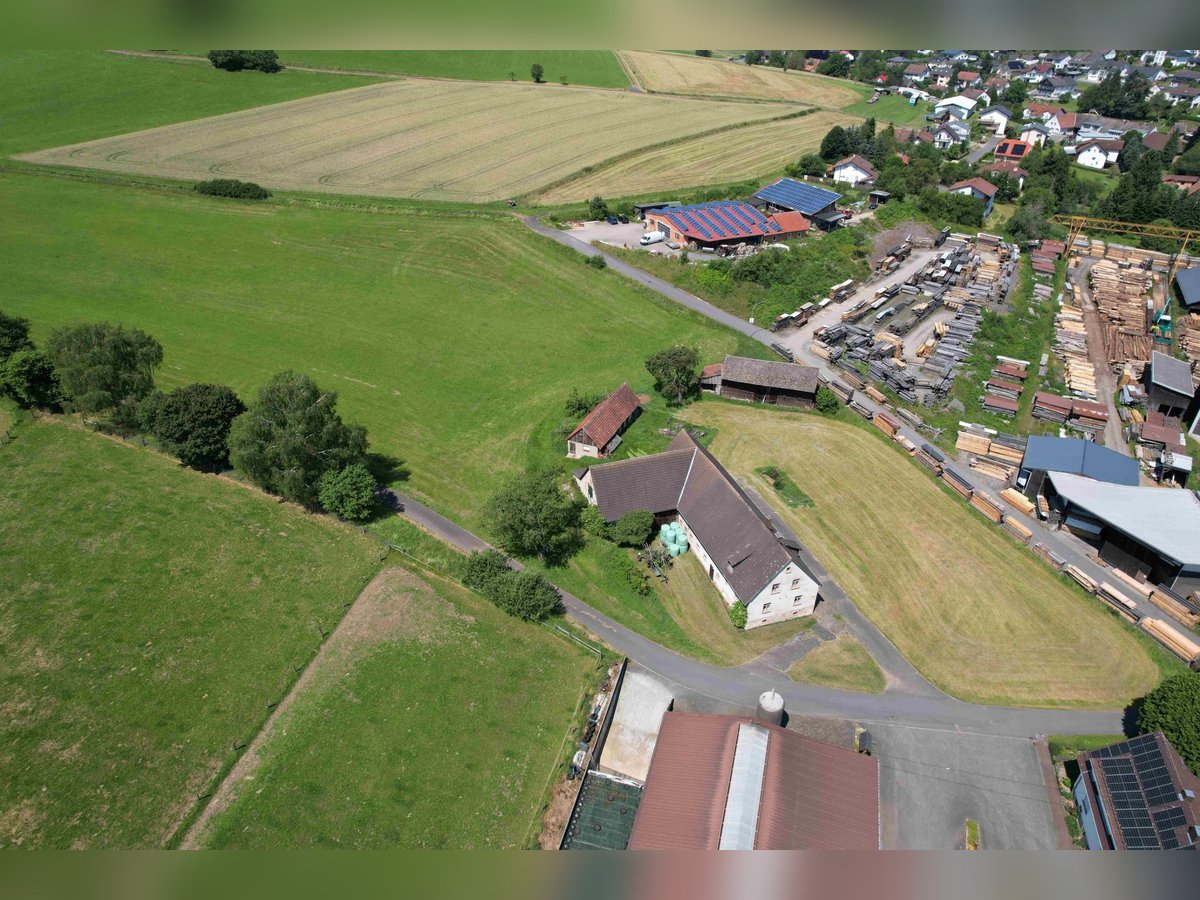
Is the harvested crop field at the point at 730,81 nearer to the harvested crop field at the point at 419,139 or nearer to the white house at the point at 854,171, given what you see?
the harvested crop field at the point at 419,139

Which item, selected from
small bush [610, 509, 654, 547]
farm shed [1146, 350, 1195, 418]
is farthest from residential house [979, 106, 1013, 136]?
small bush [610, 509, 654, 547]

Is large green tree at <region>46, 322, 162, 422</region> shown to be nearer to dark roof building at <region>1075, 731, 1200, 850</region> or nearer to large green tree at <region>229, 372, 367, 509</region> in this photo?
large green tree at <region>229, 372, 367, 509</region>

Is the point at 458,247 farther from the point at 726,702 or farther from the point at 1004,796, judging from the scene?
the point at 1004,796

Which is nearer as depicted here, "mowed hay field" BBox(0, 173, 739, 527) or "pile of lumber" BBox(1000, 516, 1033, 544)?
"pile of lumber" BBox(1000, 516, 1033, 544)

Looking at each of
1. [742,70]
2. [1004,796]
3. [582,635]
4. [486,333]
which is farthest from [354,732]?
[742,70]

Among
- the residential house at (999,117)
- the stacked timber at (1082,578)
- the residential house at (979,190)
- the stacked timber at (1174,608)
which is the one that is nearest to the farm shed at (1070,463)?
the stacked timber at (1082,578)
